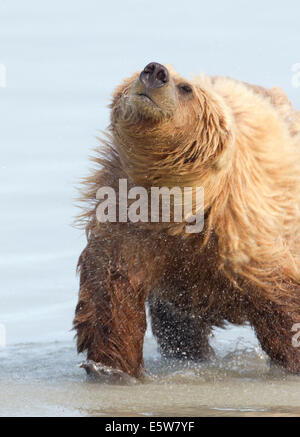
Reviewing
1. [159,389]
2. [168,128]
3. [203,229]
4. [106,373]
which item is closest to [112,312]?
[106,373]

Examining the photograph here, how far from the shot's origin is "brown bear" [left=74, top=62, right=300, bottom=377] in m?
6.01

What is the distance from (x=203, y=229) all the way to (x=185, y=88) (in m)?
0.88

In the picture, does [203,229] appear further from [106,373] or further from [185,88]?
[106,373]

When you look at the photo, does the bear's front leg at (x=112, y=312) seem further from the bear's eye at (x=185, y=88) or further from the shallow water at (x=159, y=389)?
the bear's eye at (x=185, y=88)

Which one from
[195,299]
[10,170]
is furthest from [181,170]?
[10,170]

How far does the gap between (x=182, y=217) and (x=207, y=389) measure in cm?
111

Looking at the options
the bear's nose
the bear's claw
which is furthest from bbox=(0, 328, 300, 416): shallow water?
the bear's nose

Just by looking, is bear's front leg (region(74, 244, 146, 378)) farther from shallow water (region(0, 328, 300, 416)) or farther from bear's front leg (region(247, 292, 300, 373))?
bear's front leg (region(247, 292, 300, 373))

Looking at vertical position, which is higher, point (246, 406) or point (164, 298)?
point (164, 298)
